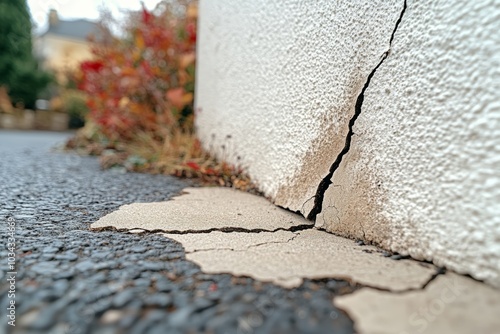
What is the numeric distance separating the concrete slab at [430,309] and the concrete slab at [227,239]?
329mm

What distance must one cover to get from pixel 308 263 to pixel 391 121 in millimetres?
429

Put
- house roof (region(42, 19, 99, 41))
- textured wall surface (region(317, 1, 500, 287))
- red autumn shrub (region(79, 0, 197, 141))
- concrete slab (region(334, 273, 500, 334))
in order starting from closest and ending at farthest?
concrete slab (region(334, 273, 500, 334))
textured wall surface (region(317, 1, 500, 287))
red autumn shrub (region(79, 0, 197, 141))
house roof (region(42, 19, 99, 41))

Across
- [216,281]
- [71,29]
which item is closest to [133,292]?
[216,281]

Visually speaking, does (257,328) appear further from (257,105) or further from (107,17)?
(107,17)

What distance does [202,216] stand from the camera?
1.07 meters

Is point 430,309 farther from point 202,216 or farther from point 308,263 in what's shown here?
point 202,216

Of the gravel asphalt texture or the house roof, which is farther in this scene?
the house roof

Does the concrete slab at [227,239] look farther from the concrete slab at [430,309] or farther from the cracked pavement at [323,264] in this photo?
the concrete slab at [430,309]

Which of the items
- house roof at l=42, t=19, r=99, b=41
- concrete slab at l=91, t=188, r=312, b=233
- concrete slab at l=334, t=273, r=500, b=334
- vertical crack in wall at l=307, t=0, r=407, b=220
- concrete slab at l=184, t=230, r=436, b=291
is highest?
house roof at l=42, t=19, r=99, b=41

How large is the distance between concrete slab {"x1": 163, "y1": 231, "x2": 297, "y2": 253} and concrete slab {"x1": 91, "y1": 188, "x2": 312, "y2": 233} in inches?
1.8

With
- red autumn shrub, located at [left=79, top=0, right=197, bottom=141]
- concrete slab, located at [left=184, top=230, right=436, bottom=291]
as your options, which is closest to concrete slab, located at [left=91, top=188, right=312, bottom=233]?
concrete slab, located at [left=184, top=230, right=436, bottom=291]

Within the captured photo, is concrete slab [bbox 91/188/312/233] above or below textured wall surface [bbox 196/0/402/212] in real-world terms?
below

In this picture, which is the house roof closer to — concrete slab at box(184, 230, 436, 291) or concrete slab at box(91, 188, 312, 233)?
concrete slab at box(91, 188, 312, 233)

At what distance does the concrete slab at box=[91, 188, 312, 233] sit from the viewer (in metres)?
0.98
